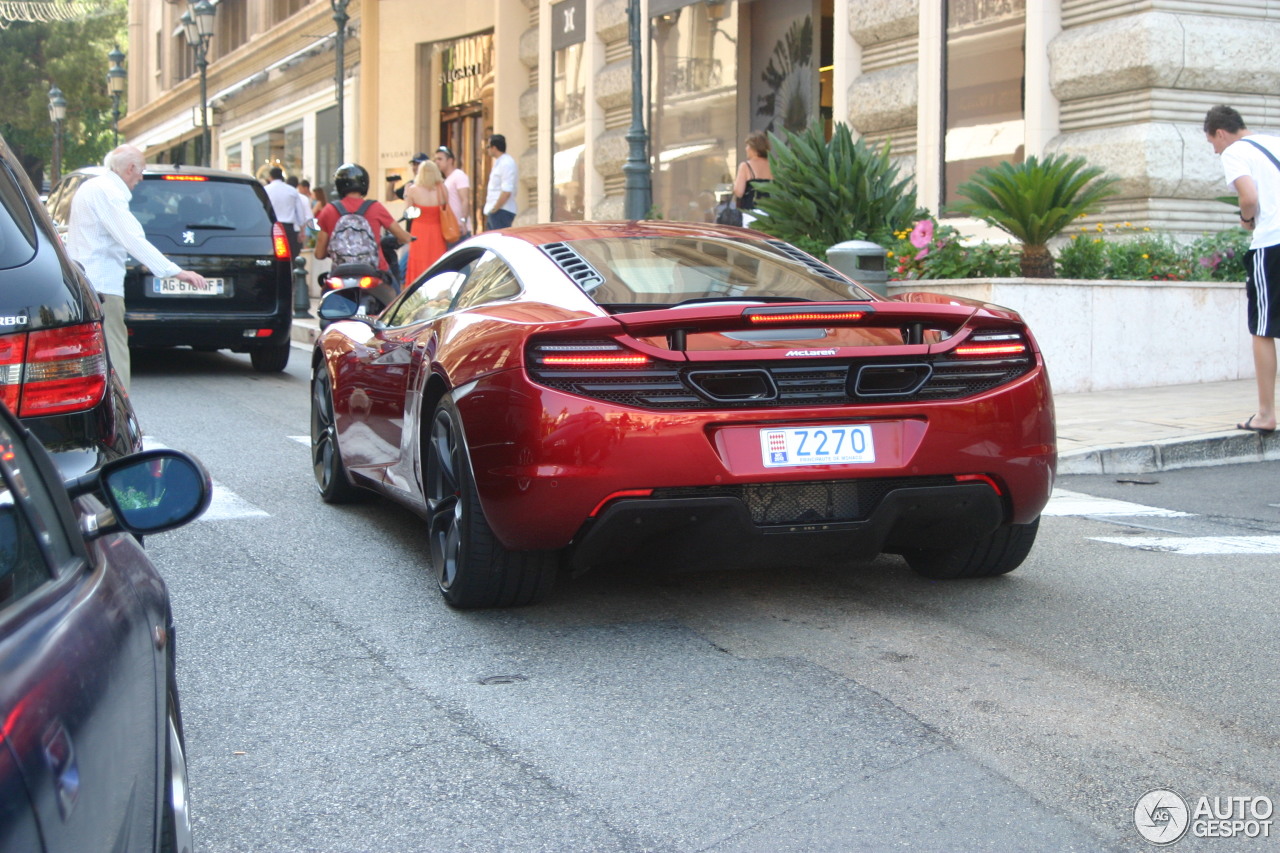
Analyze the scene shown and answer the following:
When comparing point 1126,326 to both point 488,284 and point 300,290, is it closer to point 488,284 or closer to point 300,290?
point 488,284

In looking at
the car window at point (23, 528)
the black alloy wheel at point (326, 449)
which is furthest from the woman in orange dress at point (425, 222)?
the car window at point (23, 528)

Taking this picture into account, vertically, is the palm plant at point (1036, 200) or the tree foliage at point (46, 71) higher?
the tree foliage at point (46, 71)

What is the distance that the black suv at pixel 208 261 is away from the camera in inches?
519

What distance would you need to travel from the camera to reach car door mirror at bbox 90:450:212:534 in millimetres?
2303

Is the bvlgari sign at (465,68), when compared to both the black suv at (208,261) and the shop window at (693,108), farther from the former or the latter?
the black suv at (208,261)

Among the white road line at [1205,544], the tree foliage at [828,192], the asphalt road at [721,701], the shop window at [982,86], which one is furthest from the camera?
the shop window at [982,86]

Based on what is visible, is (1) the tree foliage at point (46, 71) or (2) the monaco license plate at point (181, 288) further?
(1) the tree foliage at point (46, 71)

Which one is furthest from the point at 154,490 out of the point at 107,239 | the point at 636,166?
the point at 636,166

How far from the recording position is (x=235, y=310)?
13.5 m

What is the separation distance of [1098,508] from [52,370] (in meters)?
5.24

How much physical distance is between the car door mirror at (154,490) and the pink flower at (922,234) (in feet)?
33.2

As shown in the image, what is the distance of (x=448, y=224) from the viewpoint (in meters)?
16.7

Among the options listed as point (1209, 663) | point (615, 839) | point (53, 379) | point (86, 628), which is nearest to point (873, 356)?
point (1209, 663)

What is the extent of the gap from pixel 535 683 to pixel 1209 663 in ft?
6.39
